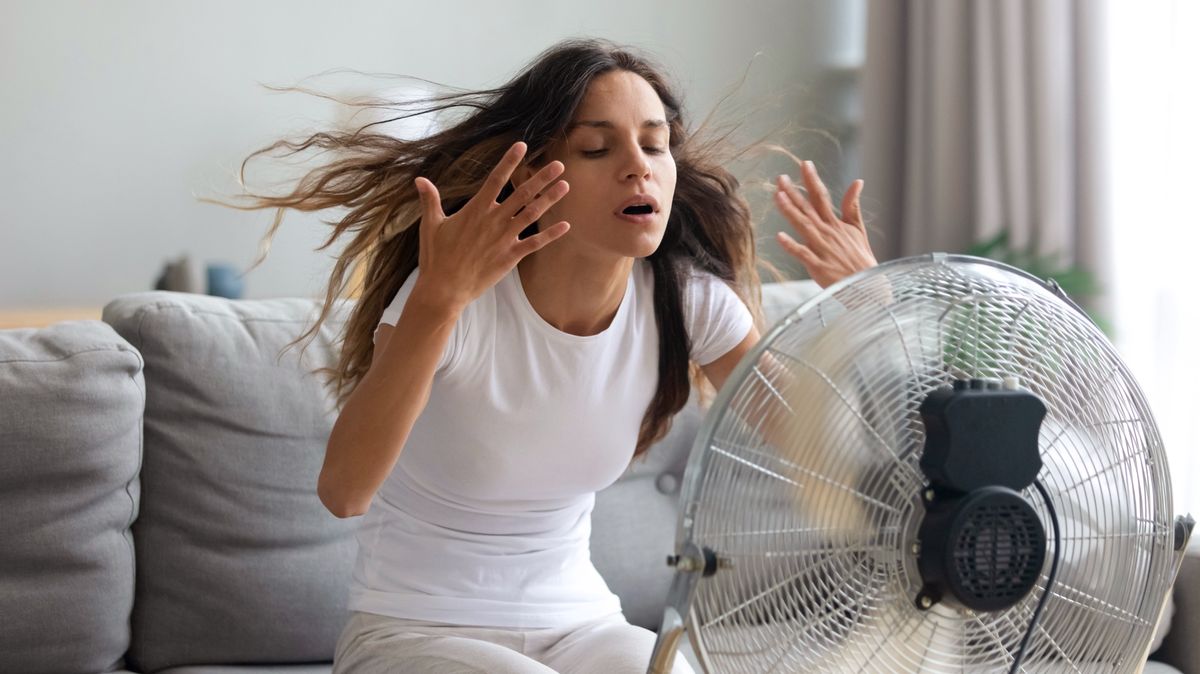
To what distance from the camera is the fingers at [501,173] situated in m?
1.05

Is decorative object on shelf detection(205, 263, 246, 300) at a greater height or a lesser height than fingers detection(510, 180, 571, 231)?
lesser

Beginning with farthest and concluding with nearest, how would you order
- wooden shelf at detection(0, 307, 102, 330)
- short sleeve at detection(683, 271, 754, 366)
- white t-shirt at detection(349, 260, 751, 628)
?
wooden shelf at detection(0, 307, 102, 330) < short sleeve at detection(683, 271, 754, 366) < white t-shirt at detection(349, 260, 751, 628)

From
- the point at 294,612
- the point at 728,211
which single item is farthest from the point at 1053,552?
the point at 294,612

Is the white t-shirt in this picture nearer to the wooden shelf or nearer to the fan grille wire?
the fan grille wire

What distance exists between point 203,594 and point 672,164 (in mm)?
802

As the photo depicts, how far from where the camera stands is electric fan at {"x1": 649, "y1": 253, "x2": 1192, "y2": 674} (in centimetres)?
83

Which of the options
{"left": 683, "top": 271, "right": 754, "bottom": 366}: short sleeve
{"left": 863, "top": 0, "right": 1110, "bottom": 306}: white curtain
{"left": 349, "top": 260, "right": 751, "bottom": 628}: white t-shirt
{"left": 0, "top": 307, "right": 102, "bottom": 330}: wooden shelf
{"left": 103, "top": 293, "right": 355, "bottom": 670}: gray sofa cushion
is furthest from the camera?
{"left": 863, "top": 0, "right": 1110, "bottom": 306}: white curtain

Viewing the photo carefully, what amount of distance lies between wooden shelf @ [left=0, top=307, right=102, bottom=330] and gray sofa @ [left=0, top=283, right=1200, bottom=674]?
3.15 feet

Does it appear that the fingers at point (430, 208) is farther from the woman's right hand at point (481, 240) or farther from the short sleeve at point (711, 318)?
the short sleeve at point (711, 318)

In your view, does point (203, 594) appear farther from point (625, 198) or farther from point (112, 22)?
point (112, 22)

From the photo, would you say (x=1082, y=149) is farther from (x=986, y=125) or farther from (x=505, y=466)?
(x=505, y=466)

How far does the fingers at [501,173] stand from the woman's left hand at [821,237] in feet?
1.21

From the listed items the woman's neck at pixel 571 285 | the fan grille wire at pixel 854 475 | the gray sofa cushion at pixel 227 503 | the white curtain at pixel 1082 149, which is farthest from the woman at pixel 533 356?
the white curtain at pixel 1082 149

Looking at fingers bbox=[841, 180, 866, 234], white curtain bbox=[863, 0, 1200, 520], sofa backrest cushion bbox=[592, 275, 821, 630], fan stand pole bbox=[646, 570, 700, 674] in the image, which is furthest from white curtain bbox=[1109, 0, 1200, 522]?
fan stand pole bbox=[646, 570, 700, 674]
